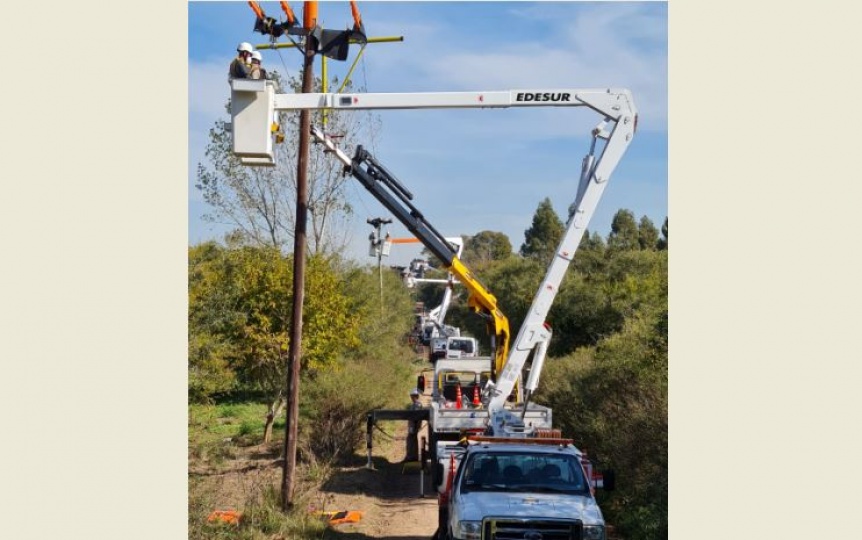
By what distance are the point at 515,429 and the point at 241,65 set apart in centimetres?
683

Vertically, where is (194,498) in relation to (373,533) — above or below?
above

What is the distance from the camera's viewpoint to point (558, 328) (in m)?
34.5

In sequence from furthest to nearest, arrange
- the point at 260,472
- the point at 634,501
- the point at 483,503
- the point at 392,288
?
the point at 392,288
the point at 260,472
the point at 634,501
the point at 483,503

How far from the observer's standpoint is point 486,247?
121 metres

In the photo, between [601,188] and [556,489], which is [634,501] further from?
[601,188]

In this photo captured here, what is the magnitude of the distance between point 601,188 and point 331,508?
7367 mm

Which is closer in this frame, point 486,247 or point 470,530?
point 470,530

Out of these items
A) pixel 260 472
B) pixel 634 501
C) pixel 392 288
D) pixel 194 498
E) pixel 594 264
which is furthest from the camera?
pixel 392 288

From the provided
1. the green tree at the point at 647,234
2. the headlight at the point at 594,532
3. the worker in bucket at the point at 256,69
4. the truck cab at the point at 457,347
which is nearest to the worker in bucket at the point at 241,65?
the worker in bucket at the point at 256,69

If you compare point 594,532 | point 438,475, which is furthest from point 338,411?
point 594,532

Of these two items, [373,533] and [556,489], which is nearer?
[556,489]

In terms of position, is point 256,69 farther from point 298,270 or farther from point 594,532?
point 594,532

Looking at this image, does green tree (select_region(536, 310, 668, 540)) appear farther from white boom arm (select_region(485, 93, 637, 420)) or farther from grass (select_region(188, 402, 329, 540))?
grass (select_region(188, 402, 329, 540))

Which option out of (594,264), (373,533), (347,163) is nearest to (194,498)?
(373,533)
